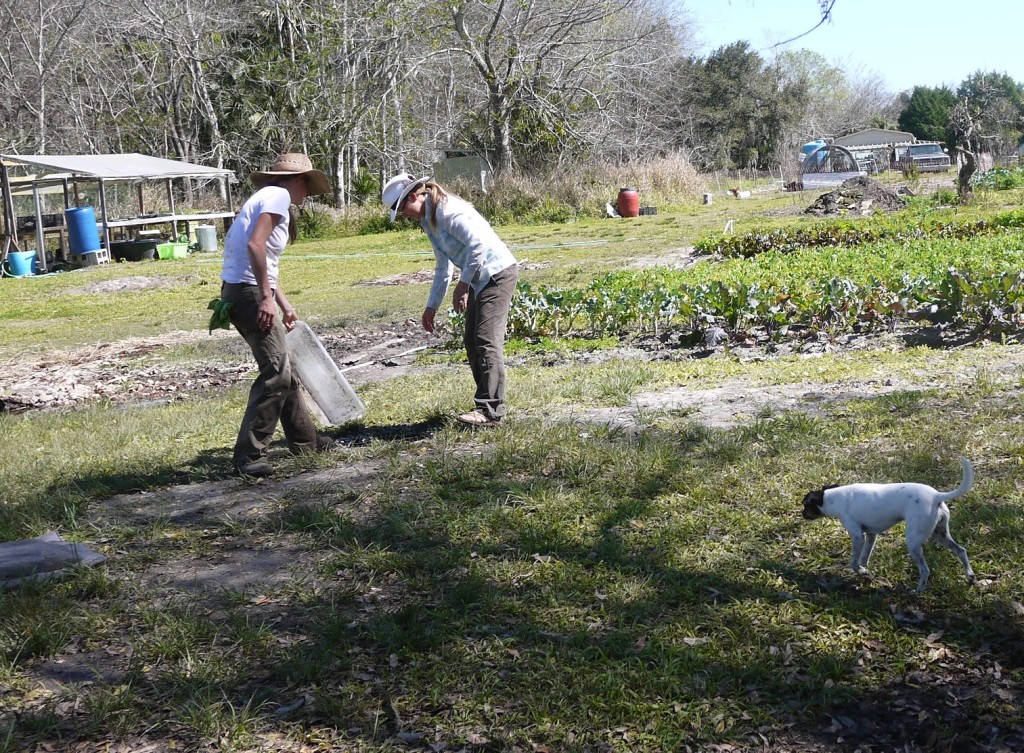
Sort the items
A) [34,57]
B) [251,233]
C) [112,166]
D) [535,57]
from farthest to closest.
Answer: [34,57] < [535,57] < [112,166] < [251,233]

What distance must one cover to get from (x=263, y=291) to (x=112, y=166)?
23063 millimetres

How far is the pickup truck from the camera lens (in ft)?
141

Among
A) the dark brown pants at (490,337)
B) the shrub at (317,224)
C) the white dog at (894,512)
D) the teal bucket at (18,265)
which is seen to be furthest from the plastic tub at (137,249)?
the white dog at (894,512)

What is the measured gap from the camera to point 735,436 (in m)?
5.86

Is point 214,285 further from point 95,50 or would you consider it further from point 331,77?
point 95,50

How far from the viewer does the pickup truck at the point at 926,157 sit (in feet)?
141

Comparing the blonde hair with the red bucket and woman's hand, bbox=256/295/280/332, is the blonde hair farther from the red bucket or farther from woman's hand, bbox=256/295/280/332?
the red bucket

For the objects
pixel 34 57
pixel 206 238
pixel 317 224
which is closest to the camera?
pixel 206 238

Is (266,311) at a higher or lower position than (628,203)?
lower

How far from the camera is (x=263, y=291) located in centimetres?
566

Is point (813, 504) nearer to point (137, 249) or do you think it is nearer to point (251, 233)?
point (251, 233)

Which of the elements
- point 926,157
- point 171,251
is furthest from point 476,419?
point 926,157

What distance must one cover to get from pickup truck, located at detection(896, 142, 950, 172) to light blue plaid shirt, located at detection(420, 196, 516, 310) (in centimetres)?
3831

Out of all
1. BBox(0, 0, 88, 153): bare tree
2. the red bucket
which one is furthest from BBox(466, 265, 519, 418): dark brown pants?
BBox(0, 0, 88, 153): bare tree
